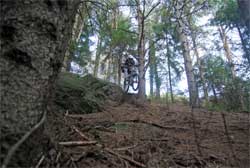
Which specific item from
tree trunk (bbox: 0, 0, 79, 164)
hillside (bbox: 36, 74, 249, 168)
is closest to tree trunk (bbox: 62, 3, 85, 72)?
hillside (bbox: 36, 74, 249, 168)

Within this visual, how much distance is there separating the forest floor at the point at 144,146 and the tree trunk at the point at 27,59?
420 mm

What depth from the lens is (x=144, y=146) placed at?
3.07 meters

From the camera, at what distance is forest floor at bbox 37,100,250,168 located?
243 centimetres

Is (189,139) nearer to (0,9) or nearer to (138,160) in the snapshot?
(138,160)

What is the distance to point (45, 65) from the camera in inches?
70.4

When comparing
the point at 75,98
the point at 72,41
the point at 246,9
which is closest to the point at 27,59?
the point at 246,9

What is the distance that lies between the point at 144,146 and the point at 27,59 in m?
1.79

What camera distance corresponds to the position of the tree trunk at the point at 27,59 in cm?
160

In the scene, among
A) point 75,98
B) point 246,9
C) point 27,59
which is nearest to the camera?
point 27,59

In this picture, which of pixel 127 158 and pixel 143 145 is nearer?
pixel 127 158

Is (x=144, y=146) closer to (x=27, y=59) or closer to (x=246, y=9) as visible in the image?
(x=27, y=59)

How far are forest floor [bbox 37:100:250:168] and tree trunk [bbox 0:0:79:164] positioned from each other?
42 cm

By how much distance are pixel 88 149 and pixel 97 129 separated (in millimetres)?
1102

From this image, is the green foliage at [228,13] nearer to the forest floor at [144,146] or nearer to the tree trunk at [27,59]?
the forest floor at [144,146]
